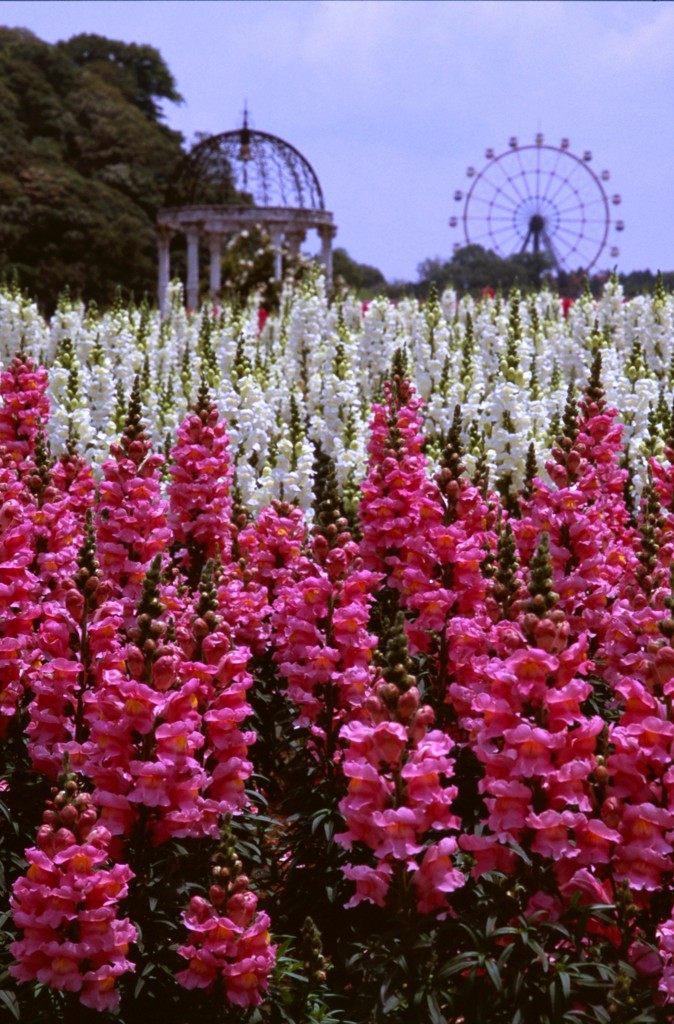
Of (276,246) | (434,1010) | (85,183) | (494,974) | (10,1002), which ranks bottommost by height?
(10,1002)

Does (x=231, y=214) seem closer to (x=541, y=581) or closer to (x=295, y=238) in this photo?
(x=295, y=238)

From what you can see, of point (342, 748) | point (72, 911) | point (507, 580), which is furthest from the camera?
point (342, 748)

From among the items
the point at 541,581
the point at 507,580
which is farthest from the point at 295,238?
the point at 541,581

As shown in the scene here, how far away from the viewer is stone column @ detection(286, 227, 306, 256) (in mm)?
28812

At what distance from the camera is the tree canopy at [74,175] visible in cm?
3656

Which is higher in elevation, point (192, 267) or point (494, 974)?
point (192, 267)

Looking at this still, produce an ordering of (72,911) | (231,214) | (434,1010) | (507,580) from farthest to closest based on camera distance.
Answer: (231,214) < (507,580) < (72,911) < (434,1010)

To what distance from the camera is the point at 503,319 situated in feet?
43.6

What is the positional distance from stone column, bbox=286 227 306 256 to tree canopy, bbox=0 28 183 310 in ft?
22.9

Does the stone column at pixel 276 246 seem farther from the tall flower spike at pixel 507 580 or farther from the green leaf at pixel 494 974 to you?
the green leaf at pixel 494 974

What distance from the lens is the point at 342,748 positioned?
5.44 meters

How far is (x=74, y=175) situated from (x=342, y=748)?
36.3 m

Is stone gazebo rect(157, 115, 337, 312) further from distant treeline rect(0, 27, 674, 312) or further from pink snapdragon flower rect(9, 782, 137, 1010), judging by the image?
pink snapdragon flower rect(9, 782, 137, 1010)

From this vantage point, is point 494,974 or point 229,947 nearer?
point 494,974
